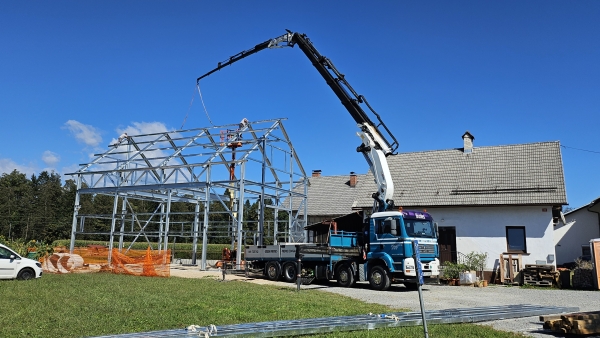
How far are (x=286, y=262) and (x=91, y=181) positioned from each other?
13.7 metres

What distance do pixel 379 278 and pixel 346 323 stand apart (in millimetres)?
8772

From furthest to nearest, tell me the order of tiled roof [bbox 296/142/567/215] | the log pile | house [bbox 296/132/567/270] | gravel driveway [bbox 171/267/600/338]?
tiled roof [bbox 296/142/567/215], house [bbox 296/132/567/270], the log pile, gravel driveway [bbox 171/267/600/338]

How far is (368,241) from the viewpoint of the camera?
663 inches

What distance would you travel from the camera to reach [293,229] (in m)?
26.9

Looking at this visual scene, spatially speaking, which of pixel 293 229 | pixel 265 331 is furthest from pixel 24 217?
pixel 265 331

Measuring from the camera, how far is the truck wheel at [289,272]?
18625 millimetres

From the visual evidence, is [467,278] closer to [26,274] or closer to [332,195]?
[332,195]

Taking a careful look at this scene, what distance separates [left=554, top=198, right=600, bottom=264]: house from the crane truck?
15717 millimetres

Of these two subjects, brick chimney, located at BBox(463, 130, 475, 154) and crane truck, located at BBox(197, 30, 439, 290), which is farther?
brick chimney, located at BBox(463, 130, 475, 154)

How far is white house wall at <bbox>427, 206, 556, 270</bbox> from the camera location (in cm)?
2069

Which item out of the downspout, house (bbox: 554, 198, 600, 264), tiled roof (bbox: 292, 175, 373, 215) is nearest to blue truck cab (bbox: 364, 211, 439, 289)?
tiled roof (bbox: 292, 175, 373, 215)

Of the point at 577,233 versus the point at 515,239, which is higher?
the point at 577,233

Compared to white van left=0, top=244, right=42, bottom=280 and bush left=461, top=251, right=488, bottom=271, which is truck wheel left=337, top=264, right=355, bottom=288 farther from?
white van left=0, top=244, right=42, bottom=280

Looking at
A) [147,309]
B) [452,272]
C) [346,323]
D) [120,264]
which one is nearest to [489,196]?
[452,272]
